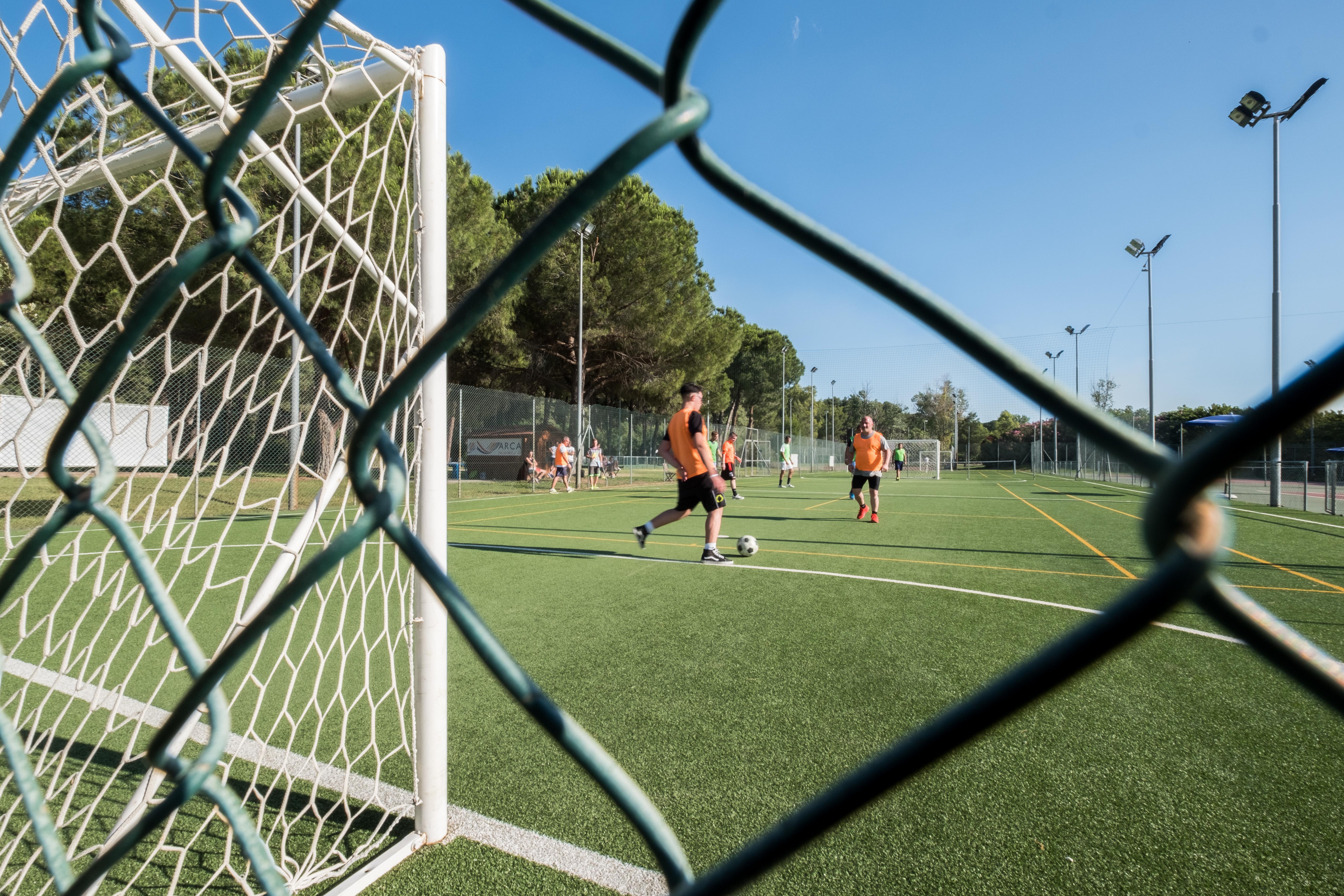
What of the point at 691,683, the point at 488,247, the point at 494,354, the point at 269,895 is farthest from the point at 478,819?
the point at 494,354

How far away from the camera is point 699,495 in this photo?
7168 mm

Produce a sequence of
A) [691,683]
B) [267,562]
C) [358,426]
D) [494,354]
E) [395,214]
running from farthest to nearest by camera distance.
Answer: [494,354]
[267,562]
[691,683]
[395,214]
[358,426]

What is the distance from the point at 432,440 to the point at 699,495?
527cm

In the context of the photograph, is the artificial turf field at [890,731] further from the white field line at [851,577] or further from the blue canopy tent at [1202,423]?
the blue canopy tent at [1202,423]

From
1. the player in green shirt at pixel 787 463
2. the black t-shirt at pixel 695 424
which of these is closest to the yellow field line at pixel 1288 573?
the black t-shirt at pixel 695 424

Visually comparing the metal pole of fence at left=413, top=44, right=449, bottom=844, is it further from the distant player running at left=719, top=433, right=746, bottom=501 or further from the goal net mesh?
the distant player running at left=719, top=433, right=746, bottom=501

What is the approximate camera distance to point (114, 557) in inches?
277

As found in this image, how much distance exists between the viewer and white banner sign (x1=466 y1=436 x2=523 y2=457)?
69.2ft

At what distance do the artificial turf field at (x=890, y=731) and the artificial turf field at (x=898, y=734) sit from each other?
0.01 m

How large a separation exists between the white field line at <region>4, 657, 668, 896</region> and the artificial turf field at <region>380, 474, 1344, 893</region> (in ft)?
0.15

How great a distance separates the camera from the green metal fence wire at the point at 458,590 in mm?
315

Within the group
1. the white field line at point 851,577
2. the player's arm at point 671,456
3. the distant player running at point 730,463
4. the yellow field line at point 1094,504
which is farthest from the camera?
the distant player running at point 730,463

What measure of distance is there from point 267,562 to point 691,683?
4.98m

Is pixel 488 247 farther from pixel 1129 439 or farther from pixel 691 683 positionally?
pixel 1129 439
